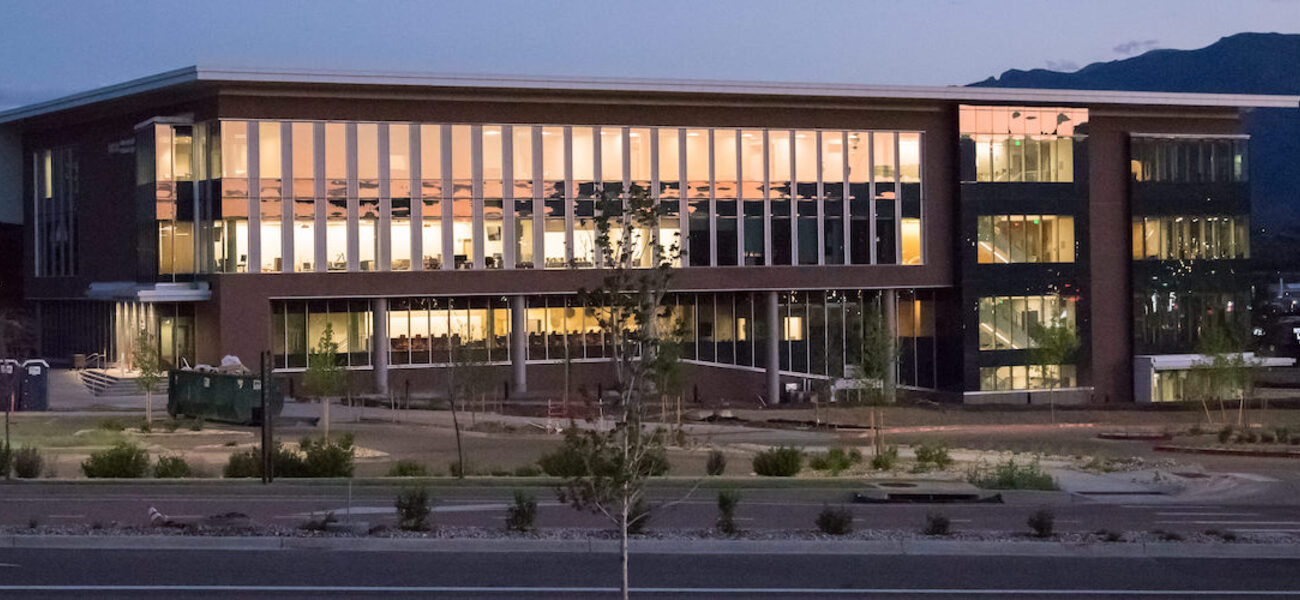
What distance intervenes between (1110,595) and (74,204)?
2418 inches

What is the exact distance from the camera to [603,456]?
44.8 ft

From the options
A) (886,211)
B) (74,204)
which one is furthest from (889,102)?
(74,204)

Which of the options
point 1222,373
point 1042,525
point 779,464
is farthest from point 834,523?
point 1222,373

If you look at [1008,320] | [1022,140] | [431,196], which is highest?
[1022,140]

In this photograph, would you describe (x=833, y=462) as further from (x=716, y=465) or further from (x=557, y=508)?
(x=557, y=508)

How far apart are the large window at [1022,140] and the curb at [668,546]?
4623 centimetres

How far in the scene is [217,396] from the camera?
46781 mm

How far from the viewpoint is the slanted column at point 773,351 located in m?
64.9

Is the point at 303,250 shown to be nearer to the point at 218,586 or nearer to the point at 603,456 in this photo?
the point at 218,586

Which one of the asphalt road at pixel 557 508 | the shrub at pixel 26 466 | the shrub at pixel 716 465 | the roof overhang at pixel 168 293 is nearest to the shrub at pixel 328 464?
the asphalt road at pixel 557 508

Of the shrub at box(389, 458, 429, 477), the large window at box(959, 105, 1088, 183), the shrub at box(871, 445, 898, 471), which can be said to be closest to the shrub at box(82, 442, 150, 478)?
the shrub at box(389, 458, 429, 477)

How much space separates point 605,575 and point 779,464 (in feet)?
48.0

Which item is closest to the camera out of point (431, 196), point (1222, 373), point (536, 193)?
point (1222, 373)

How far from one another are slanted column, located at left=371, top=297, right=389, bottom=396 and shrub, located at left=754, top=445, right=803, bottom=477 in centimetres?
2908
